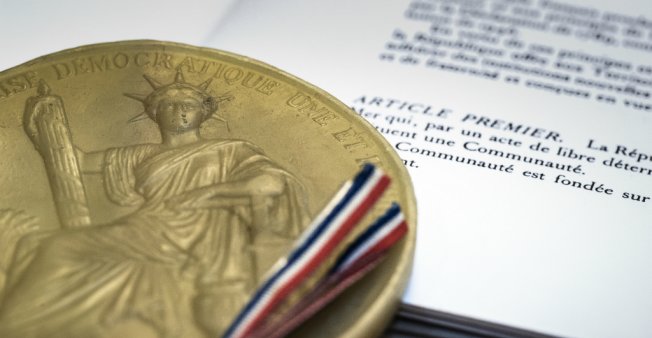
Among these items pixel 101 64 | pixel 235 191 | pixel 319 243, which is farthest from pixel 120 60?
pixel 319 243

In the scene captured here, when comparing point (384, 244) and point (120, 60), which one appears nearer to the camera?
point (384, 244)

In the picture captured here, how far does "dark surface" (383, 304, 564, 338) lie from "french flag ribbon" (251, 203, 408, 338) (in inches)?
4.6

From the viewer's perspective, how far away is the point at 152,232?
1035 mm

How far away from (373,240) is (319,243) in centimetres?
8

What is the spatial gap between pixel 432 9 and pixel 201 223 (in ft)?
2.96

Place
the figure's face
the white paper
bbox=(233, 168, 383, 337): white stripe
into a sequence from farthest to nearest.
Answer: the white paper → the figure's face → bbox=(233, 168, 383, 337): white stripe

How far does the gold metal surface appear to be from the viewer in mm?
950

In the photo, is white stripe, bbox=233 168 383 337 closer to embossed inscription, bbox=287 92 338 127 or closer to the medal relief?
the medal relief

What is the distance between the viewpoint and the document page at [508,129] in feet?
3.65

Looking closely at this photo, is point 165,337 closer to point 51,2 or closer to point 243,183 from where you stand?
point 243,183

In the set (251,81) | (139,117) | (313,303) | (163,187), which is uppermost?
(251,81)

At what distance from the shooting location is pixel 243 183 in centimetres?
108

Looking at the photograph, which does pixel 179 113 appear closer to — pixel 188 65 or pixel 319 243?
pixel 188 65

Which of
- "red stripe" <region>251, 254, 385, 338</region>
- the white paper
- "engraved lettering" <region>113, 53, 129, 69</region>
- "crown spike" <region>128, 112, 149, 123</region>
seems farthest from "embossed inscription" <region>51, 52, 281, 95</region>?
"red stripe" <region>251, 254, 385, 338</region>
